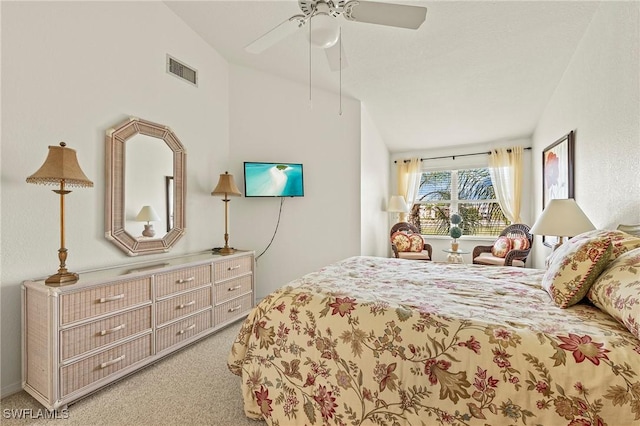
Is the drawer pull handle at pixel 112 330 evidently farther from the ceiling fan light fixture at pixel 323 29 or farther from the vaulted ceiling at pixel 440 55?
the vaulted ceiling at pixel 440 55

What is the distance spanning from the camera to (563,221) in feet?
7.18

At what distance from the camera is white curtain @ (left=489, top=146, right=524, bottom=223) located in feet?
15.1

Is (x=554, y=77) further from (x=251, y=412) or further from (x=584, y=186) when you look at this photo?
(x=251, y=412)

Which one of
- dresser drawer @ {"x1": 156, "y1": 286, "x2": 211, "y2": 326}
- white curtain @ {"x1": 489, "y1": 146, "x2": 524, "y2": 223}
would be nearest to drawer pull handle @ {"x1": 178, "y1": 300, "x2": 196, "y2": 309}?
dresser drawer @ {"x1": 156, "y1": 286, "x2": 211, "y2": 326}

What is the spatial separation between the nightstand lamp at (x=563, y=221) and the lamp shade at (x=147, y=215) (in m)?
3.25

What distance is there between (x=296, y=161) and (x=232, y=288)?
178cm

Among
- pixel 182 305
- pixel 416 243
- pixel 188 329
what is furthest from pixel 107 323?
pixel 416 243

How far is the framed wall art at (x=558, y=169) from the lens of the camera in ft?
9.35

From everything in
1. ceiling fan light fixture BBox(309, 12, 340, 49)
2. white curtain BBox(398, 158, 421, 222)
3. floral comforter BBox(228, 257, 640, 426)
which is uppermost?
ceiling fan light fixture BBox(309, 12, 340, 49)

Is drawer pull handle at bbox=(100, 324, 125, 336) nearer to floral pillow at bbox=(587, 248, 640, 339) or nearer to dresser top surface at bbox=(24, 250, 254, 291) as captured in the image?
dresser top surface at bbox=(24, 250, 254, 291)

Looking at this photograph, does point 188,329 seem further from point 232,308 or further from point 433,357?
point 433,357

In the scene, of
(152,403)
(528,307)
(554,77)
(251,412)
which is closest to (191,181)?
(152,403)

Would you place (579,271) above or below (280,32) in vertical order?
below

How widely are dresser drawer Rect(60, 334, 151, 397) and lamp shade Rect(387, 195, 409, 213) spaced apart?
13.1 ft
